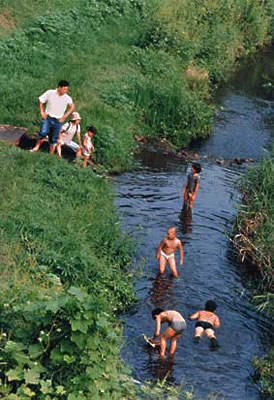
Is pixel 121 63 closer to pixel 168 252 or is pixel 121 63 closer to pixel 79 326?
pixel 168 252

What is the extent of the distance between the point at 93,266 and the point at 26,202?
1974 millimetres

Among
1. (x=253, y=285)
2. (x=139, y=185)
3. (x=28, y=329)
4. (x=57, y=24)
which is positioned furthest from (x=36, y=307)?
(x=57, y=24)

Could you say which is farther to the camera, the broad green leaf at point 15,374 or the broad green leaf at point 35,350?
the broad green leaf at point 35,350

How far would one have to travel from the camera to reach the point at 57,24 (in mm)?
24297

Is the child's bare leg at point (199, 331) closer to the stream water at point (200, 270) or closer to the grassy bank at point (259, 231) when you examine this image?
the stream water at point (200, 270)

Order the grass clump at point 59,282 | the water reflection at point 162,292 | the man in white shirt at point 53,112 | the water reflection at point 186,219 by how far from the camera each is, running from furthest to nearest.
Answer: the man in white shirt at point 53,112 → the water reflection at point 186,219 → the water reflection at point 162,292 → the grass clump at point 59,282

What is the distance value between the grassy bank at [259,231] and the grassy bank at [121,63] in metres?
3.88

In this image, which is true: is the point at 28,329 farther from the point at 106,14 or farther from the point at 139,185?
the point at 106,14

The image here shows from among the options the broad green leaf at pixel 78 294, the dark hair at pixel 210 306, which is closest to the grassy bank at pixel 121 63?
the dark hair at pixel 210 306

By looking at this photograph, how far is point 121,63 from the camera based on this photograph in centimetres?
2441

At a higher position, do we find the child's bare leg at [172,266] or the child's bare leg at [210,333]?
the child's bare leg at [172,266]

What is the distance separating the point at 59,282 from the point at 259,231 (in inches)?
183

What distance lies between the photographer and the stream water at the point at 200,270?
40.0 feet

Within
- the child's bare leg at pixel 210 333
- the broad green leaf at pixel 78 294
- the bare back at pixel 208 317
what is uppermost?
the broad green leaf at pixel 78 294
